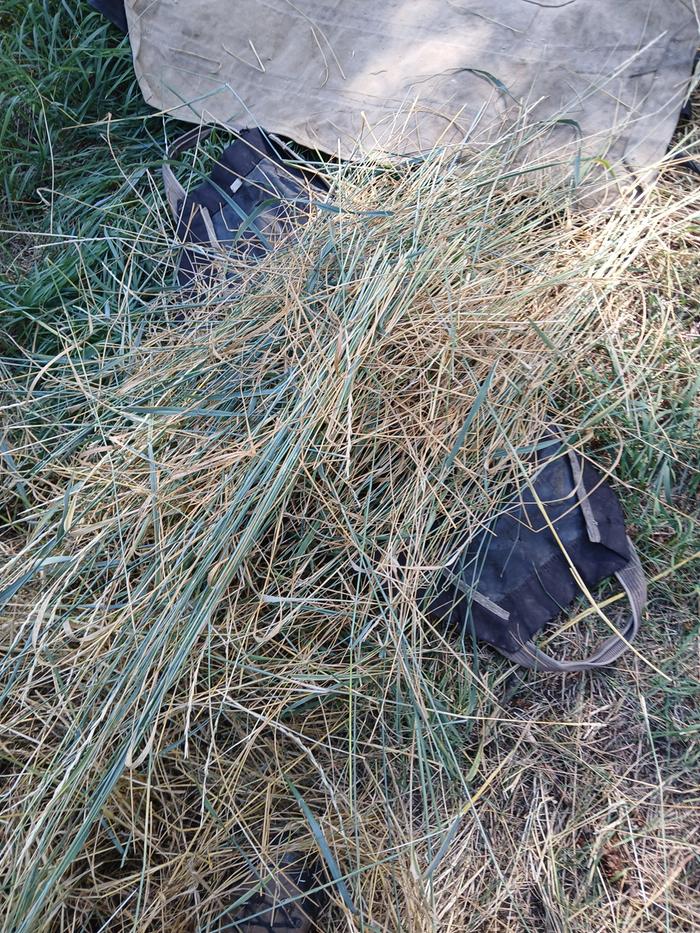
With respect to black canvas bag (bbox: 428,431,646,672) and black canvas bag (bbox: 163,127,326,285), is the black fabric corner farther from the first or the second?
black canvas bag (bbox: 163,127,326,285)

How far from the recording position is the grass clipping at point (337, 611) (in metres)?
1.25

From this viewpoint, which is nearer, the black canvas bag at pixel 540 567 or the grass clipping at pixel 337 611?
the grass clipping at pixel 337 611

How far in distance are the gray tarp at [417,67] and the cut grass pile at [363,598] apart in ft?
0.64

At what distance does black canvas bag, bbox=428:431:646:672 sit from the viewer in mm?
1391

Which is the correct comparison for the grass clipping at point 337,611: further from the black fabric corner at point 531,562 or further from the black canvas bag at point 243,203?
the black canvas bag at point 243,203

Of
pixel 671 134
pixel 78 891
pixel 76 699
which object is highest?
pixel 671 134

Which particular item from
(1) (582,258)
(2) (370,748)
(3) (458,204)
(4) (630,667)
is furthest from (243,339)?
(4) (630,667)

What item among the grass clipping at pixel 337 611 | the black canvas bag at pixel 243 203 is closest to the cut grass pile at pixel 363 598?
the grass clipping at pixel 337 611

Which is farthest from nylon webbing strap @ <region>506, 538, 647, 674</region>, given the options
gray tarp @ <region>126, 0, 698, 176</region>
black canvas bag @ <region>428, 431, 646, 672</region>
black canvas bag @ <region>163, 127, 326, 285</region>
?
black canvas bag @ <region>163, 127, 326, 285</region>

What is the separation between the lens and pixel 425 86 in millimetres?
1837

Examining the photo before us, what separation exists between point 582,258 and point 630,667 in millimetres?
830

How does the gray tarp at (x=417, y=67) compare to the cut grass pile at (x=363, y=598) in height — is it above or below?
above

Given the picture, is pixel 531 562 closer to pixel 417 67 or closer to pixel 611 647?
pixel 611 647

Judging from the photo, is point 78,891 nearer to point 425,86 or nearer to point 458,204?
point 458,204
